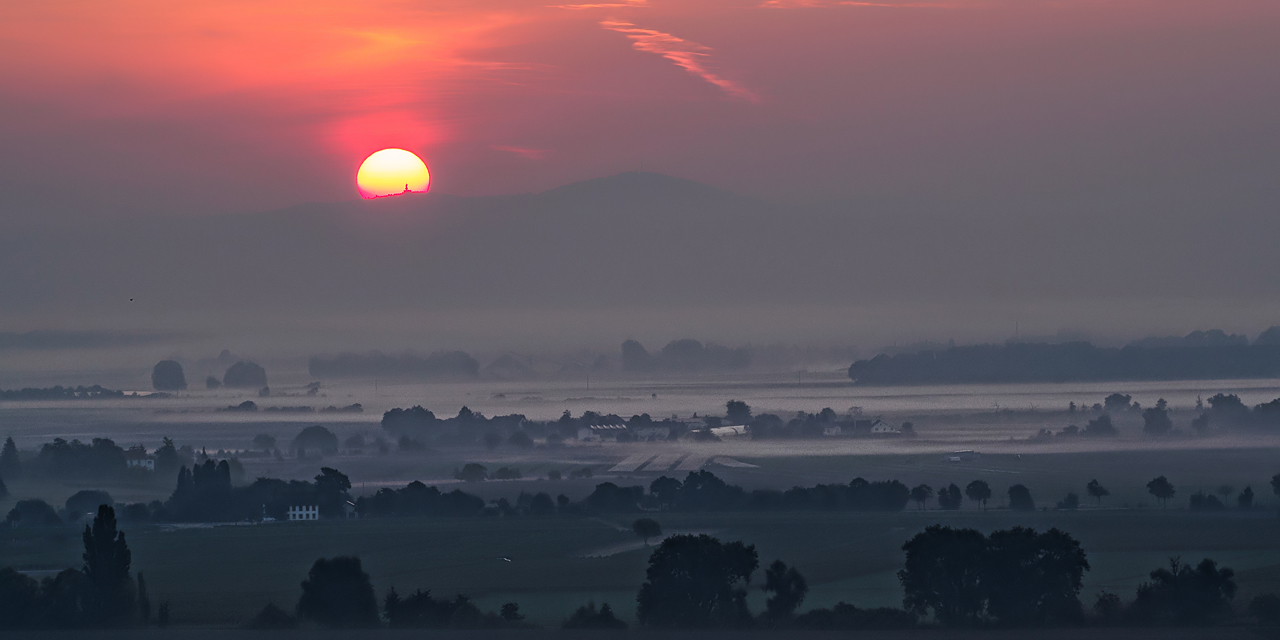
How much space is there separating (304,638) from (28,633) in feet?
26.8

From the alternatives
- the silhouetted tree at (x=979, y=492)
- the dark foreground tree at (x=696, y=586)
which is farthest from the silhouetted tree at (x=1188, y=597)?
the silhouetted tree at (x=979, y=492)

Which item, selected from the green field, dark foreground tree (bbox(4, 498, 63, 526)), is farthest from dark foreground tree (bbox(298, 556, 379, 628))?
dark foreground tree (bbox(4, 498, 63, 526))

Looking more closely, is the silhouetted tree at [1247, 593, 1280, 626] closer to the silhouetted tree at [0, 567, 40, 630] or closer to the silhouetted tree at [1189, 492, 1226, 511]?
the silhouetted tree at [1189, 492, 1226, 511]

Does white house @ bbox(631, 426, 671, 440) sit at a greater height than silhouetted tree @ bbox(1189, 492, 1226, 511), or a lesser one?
greater

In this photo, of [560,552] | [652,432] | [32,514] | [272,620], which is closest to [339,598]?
[272,620]

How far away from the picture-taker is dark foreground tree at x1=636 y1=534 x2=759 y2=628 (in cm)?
3869

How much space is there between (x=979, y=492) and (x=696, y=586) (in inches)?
1071

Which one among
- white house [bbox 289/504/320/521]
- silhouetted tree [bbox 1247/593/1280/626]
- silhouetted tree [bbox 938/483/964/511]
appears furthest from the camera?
silhouetted tree [bbox 938/483/964/511]

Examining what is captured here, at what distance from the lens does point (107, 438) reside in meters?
73.6

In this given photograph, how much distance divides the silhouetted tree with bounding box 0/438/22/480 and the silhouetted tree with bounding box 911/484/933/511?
4379 centimetres

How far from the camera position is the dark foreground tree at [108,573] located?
1598 inches

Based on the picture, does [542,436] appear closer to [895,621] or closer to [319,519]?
[319,519]

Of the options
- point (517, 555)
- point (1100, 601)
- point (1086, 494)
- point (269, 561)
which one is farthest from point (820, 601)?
point (1086, 494)

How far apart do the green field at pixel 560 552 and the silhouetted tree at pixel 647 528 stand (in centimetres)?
49
